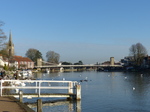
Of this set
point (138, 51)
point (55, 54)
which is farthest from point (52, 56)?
point (138, 51)

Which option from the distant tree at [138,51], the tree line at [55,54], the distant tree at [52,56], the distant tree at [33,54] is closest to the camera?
the tree line at [55,54]

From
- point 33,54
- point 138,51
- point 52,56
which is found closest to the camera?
point 138,51

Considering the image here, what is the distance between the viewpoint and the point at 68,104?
22.4m

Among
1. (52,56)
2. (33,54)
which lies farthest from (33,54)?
(52,56)

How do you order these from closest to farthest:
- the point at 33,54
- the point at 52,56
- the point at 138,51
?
1. the point at 138,51
2. the point at 33,54
3. the point at 52,56

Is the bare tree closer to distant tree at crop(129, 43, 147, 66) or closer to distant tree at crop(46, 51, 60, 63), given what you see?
distant tree at crop(46, 51, 60, 63)

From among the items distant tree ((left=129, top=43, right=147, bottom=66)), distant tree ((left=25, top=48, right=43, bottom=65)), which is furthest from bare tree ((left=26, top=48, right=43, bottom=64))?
distant tree ((left=129, top=43, right=147, bottom=66))

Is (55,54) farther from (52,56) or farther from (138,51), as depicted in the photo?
(138,51)

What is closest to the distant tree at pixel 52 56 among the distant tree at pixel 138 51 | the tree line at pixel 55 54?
the tree line at pixel 55 54

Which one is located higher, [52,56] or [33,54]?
[33,54]

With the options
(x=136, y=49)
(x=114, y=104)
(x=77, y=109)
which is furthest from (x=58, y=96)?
(x=136, y=49)

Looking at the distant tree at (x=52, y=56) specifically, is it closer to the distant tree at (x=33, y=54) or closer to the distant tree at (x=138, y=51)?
the distant tree at (x=33, y=54)

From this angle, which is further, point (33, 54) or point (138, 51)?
point (33, 54)

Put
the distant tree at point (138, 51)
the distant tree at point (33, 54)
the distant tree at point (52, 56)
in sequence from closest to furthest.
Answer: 1. the distant tree at point (138, 51)
2. the distant tree at point (33, 54)
3. the distant tree at point (52, 56)
